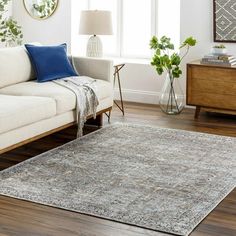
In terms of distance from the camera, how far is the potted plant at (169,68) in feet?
20.8

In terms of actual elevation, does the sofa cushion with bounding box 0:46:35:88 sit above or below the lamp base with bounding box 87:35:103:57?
below

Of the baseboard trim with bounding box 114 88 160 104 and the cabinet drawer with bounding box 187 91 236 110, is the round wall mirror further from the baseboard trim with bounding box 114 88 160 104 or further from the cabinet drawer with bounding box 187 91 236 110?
the cabinet drawer with bounding box 187 91 236 110

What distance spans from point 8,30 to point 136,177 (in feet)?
13.2

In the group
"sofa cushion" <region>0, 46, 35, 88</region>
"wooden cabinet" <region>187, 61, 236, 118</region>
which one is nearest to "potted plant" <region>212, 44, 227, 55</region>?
"wooden cabinet" <region>187, 61, 236, 118</region>

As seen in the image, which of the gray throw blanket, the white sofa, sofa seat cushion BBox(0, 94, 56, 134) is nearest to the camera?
sofa seat cushion BBox(0, 94, 56, 134)

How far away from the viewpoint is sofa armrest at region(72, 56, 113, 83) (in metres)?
5.76

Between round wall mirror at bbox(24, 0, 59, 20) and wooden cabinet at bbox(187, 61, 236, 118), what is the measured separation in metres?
2.27

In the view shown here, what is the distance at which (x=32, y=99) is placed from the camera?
4.71 meters

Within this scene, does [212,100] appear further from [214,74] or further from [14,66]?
Result: [14,66]

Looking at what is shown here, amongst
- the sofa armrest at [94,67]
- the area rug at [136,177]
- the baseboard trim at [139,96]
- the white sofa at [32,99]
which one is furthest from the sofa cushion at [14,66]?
the baseboard trim at [139,96]

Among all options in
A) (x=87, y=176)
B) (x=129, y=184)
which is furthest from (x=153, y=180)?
(x=87, y=176)

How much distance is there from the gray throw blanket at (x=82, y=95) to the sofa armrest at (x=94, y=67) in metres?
0.27

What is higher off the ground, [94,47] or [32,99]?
[94,47]

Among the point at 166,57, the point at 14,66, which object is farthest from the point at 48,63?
the point at 166,57
